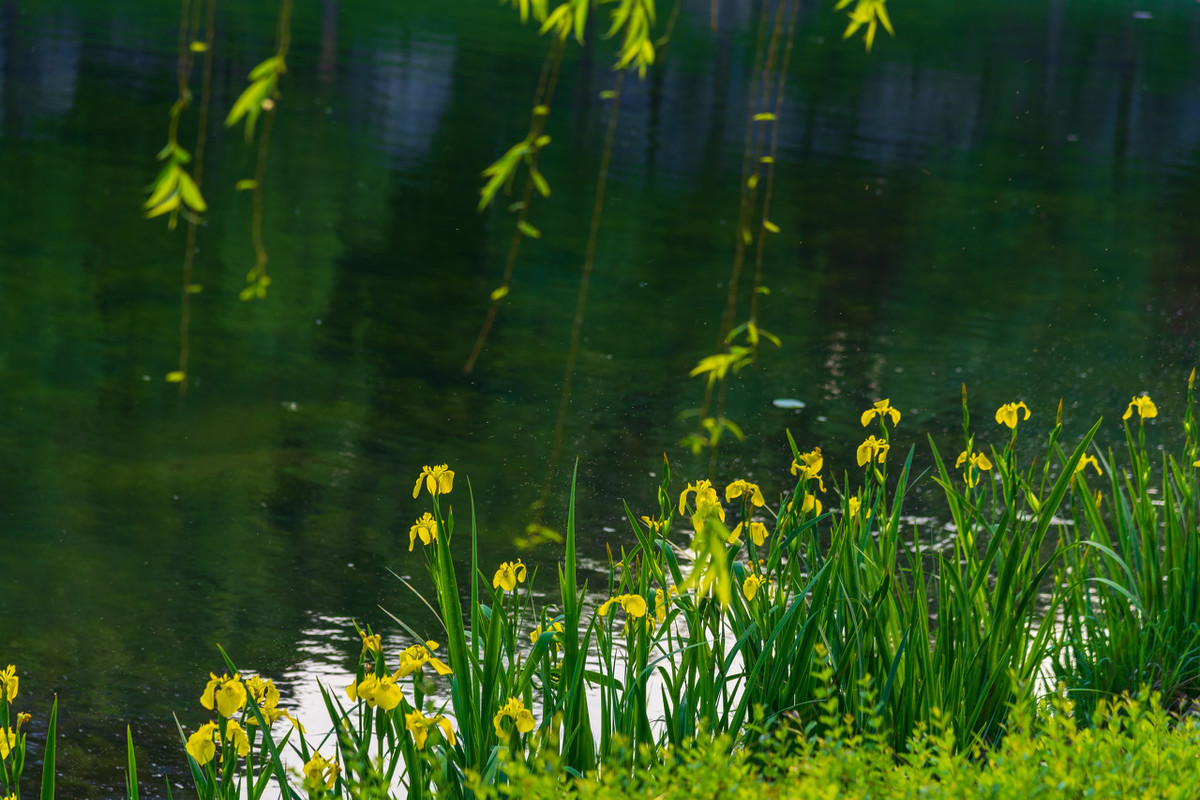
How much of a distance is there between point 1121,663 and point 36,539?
13.1 feet

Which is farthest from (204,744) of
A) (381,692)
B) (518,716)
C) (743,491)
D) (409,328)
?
(409,328)

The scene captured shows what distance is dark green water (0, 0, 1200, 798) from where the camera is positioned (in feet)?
17.9

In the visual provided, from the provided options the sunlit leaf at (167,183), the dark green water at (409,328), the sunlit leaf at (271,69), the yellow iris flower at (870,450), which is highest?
the sunlit leaf at (271,69)

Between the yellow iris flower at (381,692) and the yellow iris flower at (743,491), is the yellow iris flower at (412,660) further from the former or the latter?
the yellow iris flower at (743,491)

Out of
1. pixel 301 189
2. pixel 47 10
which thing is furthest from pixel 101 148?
pixel 47 10

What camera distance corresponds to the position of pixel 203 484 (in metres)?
6.32

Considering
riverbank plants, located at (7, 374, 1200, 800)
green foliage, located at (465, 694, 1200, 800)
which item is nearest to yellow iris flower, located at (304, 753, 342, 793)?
riverbank plants, located at (7, 374, 1200, 800)

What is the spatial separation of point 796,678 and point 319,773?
116 cm

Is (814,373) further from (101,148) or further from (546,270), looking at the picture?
(101,148)

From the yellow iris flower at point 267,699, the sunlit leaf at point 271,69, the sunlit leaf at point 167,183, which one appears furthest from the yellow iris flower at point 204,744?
the sunlit leaf at point 271,69

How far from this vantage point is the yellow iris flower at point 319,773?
282cm

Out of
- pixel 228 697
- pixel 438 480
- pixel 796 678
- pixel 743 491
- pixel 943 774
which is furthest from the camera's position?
pixel 743 491

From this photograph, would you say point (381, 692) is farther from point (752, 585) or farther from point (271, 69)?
point (271, 69)

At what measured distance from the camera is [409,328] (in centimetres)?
891
